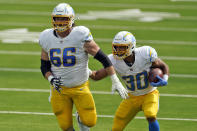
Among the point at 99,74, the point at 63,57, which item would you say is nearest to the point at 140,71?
the point at 99,74

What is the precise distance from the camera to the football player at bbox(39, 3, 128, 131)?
288 inches

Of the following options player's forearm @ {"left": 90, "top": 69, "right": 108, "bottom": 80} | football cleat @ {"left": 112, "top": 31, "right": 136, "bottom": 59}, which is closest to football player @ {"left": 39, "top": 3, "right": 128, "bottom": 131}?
player's forearm @ {"left": 90, "top": 69, "right": 108, "bottom": 80}

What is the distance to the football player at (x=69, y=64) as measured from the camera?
732 cm

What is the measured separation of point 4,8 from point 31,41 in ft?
14.2

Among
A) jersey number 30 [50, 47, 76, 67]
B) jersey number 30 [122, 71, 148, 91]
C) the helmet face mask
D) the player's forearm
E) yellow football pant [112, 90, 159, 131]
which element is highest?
the helmet face mask

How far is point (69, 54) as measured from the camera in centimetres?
732

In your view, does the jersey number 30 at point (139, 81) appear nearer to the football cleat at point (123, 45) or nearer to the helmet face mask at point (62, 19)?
the football cleat at point (123, 45)

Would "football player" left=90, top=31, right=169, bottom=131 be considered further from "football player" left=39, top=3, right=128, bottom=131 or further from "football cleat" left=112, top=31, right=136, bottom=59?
"football player" left=39, top=3, right=128, bottom=131

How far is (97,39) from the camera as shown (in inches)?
614

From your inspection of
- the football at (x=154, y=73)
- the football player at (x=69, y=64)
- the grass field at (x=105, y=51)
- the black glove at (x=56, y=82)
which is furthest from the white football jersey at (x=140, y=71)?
the grass field at (x=105, y=51)

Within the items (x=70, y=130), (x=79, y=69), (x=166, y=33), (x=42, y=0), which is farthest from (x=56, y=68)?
(x=42, y=0)

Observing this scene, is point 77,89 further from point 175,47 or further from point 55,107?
point 175,47

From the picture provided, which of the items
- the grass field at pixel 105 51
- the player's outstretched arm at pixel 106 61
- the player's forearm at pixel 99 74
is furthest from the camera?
the grass field at pixel 105 51

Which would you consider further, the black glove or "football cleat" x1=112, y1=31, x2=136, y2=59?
"football cleat" x1=112, y1=31, x2=136, y2=59
